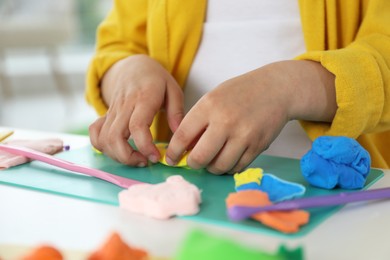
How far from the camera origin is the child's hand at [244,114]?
0.46 metres

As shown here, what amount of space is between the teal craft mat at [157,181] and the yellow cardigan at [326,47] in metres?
0.07

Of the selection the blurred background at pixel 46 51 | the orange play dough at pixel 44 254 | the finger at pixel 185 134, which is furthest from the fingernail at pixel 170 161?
the blurred background at pixel 46 51

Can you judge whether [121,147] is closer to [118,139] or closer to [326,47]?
[118,139]

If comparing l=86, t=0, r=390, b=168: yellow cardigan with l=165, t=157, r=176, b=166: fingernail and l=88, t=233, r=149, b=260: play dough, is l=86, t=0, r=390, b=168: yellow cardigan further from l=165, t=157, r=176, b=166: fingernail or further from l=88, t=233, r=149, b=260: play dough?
l=88, t=233, r=149, b=260: play dough

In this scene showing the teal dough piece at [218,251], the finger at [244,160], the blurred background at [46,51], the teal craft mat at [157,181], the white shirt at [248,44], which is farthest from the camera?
the blurred background at [46,51]

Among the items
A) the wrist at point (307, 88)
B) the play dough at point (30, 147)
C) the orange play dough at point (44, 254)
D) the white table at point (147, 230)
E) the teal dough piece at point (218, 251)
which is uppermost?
the teal dough piece at point (218, 251)

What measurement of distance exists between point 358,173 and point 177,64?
336mm

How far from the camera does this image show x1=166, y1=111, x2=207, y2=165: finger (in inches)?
18.2

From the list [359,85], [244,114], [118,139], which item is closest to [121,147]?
[118,139]

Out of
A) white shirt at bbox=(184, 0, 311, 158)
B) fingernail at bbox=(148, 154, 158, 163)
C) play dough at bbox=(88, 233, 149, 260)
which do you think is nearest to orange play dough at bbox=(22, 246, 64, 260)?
play dough at bbox=(88, 233, 149, 260)

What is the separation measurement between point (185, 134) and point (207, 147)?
3 cm

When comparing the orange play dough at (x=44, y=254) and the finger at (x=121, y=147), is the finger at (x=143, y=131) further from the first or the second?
the orange play dough at (x=44, y=254)

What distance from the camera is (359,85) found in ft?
1.65

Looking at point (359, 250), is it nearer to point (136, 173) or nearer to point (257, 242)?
point (257, 242)
